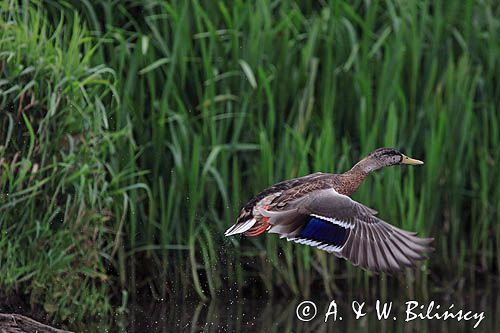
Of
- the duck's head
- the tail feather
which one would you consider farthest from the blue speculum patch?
the duck's head

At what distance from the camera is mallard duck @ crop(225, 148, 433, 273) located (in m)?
4.18

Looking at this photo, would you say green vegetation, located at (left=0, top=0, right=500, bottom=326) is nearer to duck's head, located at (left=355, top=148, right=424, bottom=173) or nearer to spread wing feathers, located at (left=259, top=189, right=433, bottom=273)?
duck's head, located at (left=355, top=148, right=424, bottom=173)

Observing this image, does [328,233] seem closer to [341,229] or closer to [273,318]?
[341,229]

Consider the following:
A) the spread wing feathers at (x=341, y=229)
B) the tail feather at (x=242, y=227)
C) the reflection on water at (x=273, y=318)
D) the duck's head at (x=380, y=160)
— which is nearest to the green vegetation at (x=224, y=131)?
the reflection on water at (x=273, y=318)

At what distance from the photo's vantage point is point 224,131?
5902 mm

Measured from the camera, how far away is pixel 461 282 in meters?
6.21

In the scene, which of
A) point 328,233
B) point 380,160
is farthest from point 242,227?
point 380,160

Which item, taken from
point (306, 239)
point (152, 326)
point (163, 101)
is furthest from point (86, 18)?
point (306, 239)

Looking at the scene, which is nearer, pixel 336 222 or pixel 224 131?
pixel 336 222

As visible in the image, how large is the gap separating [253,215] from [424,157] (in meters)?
1.88

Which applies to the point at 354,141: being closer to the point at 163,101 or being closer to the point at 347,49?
the point at 347,49

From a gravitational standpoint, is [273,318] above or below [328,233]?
below

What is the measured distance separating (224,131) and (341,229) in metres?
1.66

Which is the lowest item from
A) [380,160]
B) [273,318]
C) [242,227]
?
[273,318]
